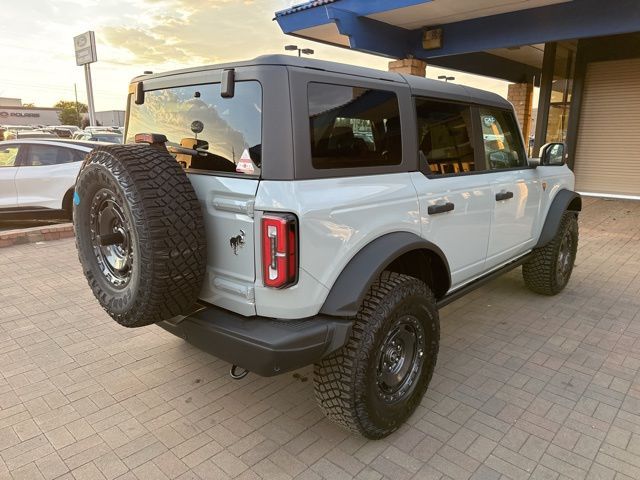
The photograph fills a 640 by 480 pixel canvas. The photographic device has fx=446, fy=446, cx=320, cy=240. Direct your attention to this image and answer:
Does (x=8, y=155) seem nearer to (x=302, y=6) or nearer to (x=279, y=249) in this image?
(x=302, y=6)

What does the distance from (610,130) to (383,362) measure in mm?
12533

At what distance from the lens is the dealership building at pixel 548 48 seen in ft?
27.7

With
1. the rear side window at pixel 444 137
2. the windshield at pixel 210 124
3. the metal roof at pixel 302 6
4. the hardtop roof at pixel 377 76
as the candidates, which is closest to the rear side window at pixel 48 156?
the metal roof at pixel 302 6

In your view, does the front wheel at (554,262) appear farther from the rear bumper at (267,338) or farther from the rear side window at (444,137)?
the rear bumper at (267,338)

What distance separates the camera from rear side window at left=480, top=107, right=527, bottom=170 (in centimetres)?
354

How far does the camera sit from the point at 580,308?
4.55 metres

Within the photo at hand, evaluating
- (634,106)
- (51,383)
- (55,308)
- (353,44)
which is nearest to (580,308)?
(51,383)

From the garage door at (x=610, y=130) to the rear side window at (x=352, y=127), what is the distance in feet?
39.5

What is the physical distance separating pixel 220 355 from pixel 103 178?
1.08 meters

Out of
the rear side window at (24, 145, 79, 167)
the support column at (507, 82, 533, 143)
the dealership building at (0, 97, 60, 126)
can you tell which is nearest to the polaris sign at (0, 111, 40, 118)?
the dealership building at (0, 97, 60, 126)

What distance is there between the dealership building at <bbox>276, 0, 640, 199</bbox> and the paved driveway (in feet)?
21.1

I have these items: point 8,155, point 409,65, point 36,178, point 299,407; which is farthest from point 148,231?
point 409,65

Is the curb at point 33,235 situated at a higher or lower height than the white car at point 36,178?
lower

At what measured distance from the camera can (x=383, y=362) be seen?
258 centimetres
